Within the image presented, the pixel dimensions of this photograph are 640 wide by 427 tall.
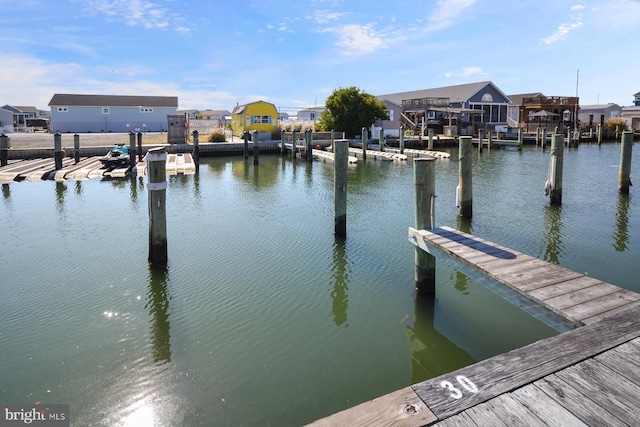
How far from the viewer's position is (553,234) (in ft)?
38.1

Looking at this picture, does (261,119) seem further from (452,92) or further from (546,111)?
(546,111)

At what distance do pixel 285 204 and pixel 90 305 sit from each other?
957 centimetres

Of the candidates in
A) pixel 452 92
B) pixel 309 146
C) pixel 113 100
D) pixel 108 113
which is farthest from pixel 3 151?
pixel 452 92

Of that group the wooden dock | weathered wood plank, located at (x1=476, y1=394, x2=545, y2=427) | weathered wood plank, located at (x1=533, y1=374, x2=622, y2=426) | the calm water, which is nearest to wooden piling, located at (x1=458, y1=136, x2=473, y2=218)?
the calm water

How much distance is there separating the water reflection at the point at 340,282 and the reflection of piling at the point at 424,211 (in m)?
1.32

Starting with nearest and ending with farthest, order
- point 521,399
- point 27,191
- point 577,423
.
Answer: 1. point 577,423
2. point 521,399
3. point 27,191

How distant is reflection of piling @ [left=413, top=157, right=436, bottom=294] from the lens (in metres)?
7.54

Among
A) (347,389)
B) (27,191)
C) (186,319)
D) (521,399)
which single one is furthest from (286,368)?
(27,191)

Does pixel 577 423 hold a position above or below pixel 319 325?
above

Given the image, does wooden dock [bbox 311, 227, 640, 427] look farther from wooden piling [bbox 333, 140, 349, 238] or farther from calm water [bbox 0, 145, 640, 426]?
wooden piling [bbox 333, 140, 349, 238]

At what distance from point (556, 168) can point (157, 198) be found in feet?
39.9

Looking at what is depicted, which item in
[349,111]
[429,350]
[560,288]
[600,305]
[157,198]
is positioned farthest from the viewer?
[349,111]

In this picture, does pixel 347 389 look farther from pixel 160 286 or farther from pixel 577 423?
pixel 160 286

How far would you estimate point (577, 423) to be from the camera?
9.59ft
